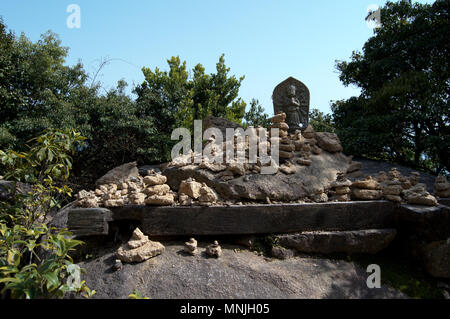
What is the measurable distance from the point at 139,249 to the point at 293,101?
174 inches

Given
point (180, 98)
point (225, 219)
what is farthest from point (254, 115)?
point (225, 219)

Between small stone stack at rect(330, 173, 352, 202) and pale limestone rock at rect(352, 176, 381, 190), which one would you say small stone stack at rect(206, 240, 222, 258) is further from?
pale limestone rock at rect(352, 176, 381, 190)

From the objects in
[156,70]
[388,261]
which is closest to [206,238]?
[388,261]

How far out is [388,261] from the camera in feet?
11.2

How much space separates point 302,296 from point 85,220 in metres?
2.56

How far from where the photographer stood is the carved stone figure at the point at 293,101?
5.95 meters

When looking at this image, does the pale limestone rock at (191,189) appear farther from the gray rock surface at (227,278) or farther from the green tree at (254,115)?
the green tree at (254,115)

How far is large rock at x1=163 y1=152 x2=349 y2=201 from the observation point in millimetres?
3559

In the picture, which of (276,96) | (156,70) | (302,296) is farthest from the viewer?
(156,70)

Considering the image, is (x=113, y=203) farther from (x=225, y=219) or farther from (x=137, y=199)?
(x=225, y=219)

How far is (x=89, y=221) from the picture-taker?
10.5 ft

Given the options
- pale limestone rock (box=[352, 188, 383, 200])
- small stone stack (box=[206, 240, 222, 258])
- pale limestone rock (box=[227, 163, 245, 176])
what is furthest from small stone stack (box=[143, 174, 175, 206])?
pale limestone rock (box=[352, 188, 383, 200])

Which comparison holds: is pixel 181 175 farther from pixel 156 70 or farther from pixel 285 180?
pixel 156 70

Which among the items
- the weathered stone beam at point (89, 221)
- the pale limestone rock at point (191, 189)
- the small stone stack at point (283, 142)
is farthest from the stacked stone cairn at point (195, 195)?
the small stone stack at point (283, 142)
